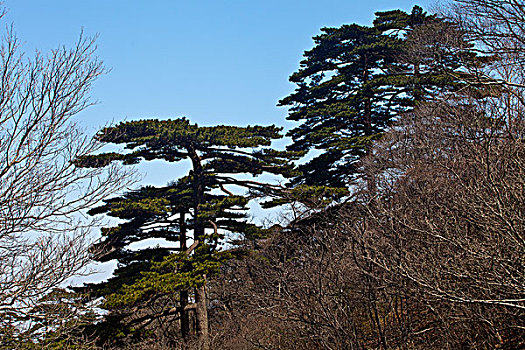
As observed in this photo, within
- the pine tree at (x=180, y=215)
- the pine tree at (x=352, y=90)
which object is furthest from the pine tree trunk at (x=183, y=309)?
the pine tree at (x=352, y=90)

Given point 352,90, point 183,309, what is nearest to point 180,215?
point 183,309

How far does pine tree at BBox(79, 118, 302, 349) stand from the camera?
14594mm

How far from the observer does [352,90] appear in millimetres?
23703

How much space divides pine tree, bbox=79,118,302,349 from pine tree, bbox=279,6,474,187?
2.77m

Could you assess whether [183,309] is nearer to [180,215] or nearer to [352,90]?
[180,215]

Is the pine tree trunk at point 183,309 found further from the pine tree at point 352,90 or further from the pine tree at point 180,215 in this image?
the pine tree at point 352,90

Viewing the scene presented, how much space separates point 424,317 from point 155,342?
26.4 feet

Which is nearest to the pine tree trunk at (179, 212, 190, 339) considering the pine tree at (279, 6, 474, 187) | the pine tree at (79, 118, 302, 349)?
the pine tree at (79, 118, 302, 349)

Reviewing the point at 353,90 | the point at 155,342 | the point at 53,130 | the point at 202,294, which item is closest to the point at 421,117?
the point at 353,90

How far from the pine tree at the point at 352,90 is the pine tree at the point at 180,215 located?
277 centimetres

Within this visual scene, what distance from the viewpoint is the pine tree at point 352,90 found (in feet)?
69.5

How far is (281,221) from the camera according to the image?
18.7 metres

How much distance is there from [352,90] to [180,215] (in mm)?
10971

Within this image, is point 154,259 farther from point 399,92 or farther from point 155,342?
point 399,92
